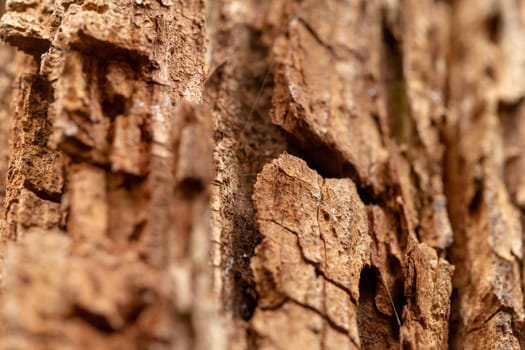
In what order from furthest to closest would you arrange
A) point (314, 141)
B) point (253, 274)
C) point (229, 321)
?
point (314, 141)
point (253, 274)
point (229, 321)

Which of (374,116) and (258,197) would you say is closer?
(258,197)

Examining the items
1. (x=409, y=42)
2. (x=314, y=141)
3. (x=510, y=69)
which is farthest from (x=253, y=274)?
(x=510, y=69)

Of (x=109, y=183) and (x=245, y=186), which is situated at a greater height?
(x=245, y=186)

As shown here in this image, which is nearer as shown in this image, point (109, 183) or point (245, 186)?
point (109, 183)

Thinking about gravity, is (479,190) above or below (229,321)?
above

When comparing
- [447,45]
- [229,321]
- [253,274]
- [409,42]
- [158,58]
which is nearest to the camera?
[229,321]

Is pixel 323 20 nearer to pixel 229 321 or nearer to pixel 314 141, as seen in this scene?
pixel 314 141

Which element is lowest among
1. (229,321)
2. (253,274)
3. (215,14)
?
(229,321)
